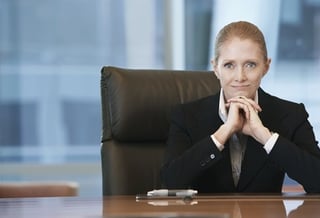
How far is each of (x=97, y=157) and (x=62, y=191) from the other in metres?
0.77

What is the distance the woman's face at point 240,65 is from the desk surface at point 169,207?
39 centimetres

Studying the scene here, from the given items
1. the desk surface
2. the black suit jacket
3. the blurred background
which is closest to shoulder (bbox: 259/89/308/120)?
the black suit jacket

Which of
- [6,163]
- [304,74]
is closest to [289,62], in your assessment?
[304,74]

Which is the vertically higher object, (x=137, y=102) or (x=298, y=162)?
(x=137, y=102)

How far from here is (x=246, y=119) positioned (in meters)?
1.75

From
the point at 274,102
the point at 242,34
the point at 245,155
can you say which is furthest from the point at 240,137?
the point at 242,34

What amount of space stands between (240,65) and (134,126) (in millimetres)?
456

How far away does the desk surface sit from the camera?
1217 mm

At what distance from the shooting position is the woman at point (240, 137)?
1.68 metres

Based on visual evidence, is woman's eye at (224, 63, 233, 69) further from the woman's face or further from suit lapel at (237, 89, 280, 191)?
suit lapel at (237, 89, 280, 191)

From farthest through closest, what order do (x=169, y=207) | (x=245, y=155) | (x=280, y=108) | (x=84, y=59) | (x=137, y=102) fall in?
(x=84, y=59) < (x=137, y=102) < (x=280, y=108) < (x=245, y=155) < (x=169, y=207)

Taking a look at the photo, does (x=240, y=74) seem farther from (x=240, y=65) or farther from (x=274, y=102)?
(x=274, y=102)

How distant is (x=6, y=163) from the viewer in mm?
3305

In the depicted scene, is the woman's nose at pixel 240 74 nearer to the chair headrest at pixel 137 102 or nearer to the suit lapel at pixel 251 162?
the suit lapel at pixel 251 162
